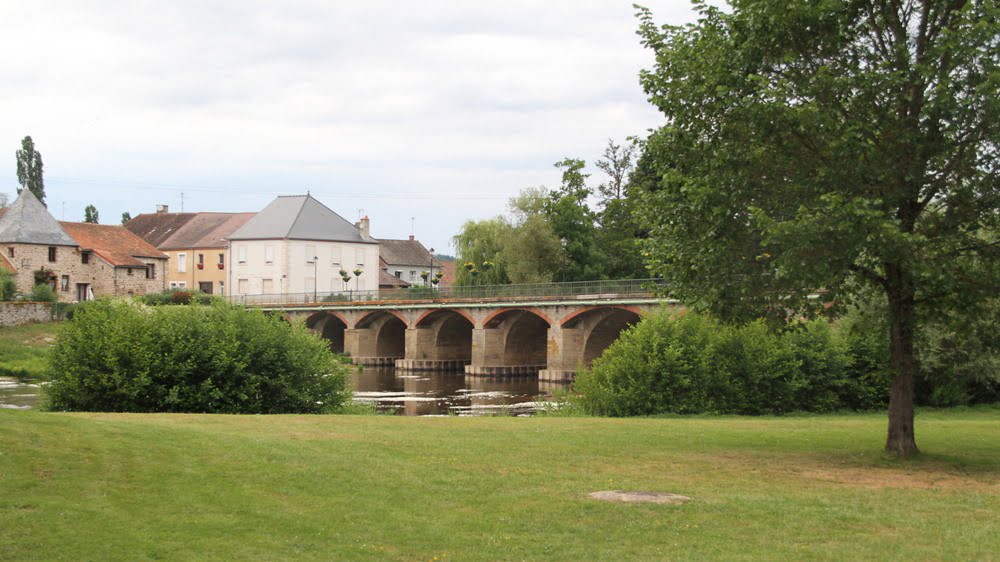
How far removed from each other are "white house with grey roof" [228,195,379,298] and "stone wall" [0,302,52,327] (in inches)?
931

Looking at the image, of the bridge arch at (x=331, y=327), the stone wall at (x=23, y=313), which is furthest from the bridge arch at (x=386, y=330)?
the stone wall at (x=23, y=313)

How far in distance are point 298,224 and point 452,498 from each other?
78146 mm

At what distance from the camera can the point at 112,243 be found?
79.4 m

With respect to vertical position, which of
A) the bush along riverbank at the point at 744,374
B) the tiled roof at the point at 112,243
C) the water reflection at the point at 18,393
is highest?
the tiled roof at the point at 112,243

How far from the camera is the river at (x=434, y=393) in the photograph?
3884 centimetres

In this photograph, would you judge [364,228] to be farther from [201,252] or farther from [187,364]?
[187,364]

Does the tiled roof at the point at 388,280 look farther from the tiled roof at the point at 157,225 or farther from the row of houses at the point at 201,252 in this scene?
the tiled roof at the point at 157,225

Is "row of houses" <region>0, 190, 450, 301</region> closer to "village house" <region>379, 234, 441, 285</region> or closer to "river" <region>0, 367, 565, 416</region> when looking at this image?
"village house" <region>379, 234, 441, 285</region>

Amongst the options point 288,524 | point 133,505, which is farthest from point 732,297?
point 133,505

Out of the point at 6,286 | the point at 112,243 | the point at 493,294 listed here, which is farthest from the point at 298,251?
the point at 493,294

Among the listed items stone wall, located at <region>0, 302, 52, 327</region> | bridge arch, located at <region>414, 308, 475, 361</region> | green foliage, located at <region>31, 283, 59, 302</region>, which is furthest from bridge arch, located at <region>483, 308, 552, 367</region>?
green foliage, located at <region>31, 283, 59, 302</region>

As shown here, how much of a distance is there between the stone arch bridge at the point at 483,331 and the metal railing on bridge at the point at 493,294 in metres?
0.39

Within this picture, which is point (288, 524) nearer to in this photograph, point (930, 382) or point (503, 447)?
point (503, 447)

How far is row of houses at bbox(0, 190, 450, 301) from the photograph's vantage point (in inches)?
2876
